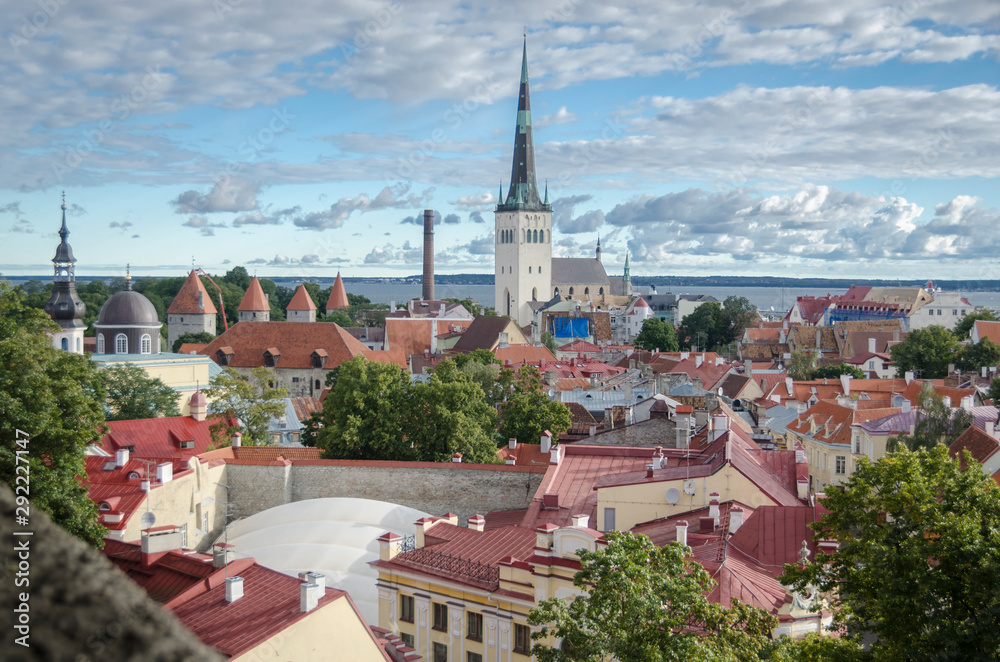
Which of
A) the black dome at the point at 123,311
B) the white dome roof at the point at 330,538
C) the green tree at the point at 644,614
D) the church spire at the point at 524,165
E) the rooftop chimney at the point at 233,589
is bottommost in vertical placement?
the white dome roof at the point at 330,538

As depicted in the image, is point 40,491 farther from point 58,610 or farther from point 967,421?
point 967,421

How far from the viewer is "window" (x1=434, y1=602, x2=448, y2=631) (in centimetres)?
1600

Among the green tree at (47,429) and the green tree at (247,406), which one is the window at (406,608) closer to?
the green tree at (47,429)

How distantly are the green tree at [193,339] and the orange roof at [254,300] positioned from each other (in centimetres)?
662

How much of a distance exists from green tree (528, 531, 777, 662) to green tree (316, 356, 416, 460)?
60.8ft

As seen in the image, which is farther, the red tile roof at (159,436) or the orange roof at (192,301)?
the orange roof at (192,301)

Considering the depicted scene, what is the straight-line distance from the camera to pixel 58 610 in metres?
1.94

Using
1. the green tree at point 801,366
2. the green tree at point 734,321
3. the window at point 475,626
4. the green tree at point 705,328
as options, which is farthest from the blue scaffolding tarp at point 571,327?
the window at point 475,626

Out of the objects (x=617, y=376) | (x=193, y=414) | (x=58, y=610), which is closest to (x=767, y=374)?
→ (x=617, y=376)

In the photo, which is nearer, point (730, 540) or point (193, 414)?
point (730, 540)

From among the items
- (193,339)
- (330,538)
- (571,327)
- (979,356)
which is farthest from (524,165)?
(330,538)

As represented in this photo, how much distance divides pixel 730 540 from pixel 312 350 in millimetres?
45916

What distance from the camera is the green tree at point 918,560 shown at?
8.67 metres

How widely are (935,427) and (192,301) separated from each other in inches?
2592
